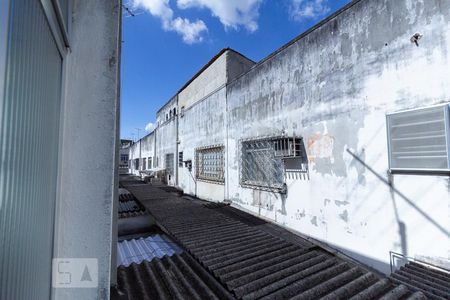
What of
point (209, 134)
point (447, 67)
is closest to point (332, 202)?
point (447, 67)

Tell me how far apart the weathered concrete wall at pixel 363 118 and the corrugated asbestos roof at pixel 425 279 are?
237 mm

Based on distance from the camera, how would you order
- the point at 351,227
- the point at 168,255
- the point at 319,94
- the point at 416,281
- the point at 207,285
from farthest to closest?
the point at 319,94, the point at 351,227, the point at 168,255, the point at 416,281, the point at 207,285

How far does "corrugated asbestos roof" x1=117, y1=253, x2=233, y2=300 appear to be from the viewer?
81.9 inches

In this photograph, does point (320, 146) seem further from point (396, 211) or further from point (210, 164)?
point (210, 164)

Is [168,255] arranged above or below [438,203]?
below

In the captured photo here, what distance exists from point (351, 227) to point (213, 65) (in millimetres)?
7644

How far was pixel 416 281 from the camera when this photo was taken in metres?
A: 2.42

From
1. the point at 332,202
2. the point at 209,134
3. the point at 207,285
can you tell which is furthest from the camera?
the point at 209,134

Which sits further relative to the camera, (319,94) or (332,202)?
(319,94)

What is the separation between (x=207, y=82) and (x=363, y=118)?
7115 mm

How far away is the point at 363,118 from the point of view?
365 centimetres

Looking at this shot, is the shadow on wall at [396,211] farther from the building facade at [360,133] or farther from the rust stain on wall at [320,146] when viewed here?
the rust stain on wall at [320,146]

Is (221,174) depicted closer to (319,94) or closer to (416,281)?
(319,94)

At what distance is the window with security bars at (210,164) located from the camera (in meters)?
8.07
